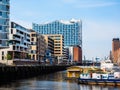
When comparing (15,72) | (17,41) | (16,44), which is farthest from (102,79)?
(17,41)

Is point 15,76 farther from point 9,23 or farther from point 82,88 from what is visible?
point 9,23

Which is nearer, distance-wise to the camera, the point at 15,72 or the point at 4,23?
the point at 15,72

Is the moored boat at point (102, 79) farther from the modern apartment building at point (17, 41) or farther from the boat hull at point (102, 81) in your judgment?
the modern apartment building at point (17, 41)

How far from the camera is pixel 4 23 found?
561ft

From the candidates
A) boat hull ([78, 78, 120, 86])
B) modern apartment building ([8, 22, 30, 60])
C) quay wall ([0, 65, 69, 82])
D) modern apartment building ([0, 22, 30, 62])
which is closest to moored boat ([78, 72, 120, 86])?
boat hull ([78, 78, 120, 86])

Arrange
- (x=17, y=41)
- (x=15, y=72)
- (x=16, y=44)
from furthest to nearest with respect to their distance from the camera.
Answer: (x=17, y=41) < (x=16, y=44) < (x=15, y=72)

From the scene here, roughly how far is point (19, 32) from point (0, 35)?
1437 centimetres

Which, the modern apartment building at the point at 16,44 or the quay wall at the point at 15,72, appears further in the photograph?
the modern apartment building at the point at 16,44

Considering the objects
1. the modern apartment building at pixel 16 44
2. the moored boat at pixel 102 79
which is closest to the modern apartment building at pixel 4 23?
the modern apartment building at pixel 16 44

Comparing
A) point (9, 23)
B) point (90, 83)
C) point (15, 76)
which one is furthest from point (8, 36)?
point (90, 83)

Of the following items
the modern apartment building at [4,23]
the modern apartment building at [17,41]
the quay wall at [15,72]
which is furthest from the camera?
the modern apartment building at [17,41]

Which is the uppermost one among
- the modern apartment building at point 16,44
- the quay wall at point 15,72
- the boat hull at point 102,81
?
the modern apartment building at point 16,44

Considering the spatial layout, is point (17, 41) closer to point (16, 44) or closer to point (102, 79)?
point (16, 44)

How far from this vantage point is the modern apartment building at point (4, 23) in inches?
6677
